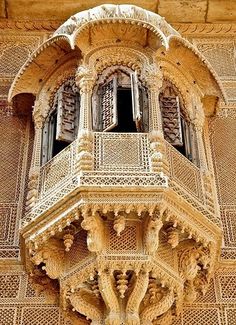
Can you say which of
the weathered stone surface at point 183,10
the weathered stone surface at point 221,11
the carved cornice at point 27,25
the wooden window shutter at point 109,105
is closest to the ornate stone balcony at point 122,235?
the wooden window shutter at point 109,105

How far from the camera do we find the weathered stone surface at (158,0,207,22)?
31.6 feet

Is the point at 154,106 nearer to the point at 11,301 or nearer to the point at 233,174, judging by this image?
the point at 233,174

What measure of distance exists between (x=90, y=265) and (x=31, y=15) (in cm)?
393

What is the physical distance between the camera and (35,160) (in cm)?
766

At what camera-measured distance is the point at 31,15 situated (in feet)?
31.6

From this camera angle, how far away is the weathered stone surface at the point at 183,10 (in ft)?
31.6

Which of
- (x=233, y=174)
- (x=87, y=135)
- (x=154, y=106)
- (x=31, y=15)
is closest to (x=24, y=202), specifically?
(x=87, y=135)

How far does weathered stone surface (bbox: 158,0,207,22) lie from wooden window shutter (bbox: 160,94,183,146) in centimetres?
189

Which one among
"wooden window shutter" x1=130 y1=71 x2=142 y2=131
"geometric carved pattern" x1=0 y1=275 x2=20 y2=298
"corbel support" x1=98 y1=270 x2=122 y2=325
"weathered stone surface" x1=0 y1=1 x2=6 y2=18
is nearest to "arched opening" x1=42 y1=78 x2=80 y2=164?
"wooden window shutter" x1=130 y1=71 x2=142 y2=131

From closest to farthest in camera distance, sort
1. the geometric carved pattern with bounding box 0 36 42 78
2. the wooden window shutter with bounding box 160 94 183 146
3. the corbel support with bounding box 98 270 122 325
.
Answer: the corbel support with bounding box 98 270 122 325 → the wooden window shutter with bounding box 160 94 183 146 → the geometric carved pattern with bounding box 0 36 42 78

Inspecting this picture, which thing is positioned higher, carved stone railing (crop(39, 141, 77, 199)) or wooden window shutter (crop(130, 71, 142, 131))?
wooden window shutter (crop(130, 71, 142, 131))

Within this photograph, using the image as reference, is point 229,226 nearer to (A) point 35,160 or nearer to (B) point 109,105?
(B) point 109,105

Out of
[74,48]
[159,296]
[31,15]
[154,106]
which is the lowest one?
[159,296]

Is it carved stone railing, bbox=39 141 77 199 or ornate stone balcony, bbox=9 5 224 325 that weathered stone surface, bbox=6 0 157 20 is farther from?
carved stone railing, bbox=39 141 77 199
